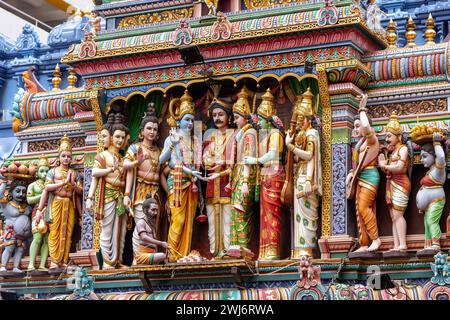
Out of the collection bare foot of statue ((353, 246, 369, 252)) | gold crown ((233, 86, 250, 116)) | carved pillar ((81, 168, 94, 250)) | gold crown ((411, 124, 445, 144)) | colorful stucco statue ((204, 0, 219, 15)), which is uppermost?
colorful stucco statue ((204, 0, 219, 15))

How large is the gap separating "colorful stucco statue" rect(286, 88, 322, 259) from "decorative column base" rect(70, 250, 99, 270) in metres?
2.89

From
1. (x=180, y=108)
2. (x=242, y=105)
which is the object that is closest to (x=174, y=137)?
(x=180, y=108)

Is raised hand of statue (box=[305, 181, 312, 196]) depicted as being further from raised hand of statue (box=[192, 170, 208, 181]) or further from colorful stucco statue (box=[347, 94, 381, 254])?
raised hand of statue (box=[192, 170, 208, 181])

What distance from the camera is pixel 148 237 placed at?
61.7 feet

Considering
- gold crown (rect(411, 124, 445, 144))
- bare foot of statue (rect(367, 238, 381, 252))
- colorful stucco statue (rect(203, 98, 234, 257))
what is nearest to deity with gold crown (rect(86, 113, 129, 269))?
colorful stucco statue (rect(203, 98, 234, 257))

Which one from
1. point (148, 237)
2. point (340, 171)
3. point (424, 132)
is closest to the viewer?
point (424, 132)

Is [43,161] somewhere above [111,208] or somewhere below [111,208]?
above

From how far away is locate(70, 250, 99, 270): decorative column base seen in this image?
768 inches

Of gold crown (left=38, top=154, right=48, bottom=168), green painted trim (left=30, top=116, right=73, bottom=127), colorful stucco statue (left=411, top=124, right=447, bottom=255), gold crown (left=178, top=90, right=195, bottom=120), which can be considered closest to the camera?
colorful stucco statue (left=411, top=124, right=447, bottom=255)

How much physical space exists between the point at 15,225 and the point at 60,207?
82 centimetres

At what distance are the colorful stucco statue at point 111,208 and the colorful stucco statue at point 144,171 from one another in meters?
0.18

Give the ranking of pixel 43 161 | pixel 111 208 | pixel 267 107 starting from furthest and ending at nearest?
1. pixel 43 161
2. pixel 111 208
3. pixel 267 107

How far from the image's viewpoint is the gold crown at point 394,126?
1794 cm

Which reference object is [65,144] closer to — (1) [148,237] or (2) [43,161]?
(2) [43,161]
